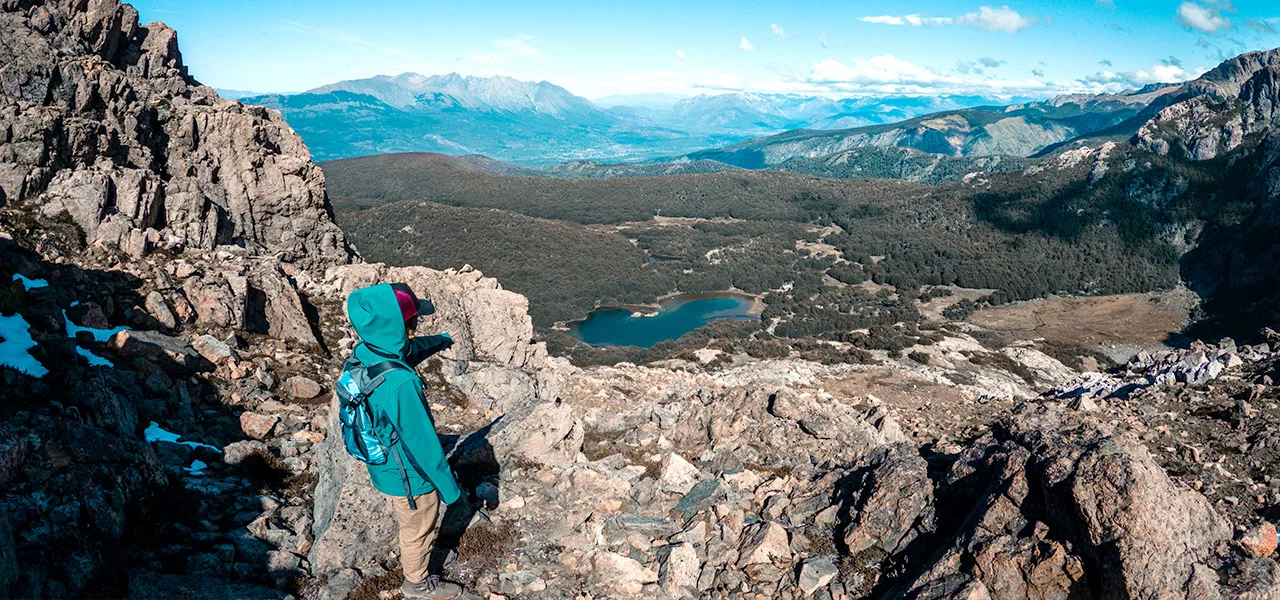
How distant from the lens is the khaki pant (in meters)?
5.71

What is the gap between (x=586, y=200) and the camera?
134 m

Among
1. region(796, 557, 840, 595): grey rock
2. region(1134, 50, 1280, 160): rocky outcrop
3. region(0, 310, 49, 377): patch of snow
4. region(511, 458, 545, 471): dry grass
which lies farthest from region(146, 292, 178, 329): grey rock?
region(1134, 50, 1280, 160): rocky outcrop

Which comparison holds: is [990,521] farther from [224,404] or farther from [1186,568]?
[224,404]

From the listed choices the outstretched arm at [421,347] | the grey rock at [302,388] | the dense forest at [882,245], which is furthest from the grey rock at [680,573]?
the dense forest at [882,245]

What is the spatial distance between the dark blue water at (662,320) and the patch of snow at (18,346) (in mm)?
52691

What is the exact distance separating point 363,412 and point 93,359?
8412 mm

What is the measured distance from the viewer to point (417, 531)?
583 centimetres

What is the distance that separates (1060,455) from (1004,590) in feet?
5.05

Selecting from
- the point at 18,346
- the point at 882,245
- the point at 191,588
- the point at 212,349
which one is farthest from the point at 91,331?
the point at 882,245

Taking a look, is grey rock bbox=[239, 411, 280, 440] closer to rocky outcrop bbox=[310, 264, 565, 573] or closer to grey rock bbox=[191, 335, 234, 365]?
grey rock bbox=[191, 335, 234, 365]

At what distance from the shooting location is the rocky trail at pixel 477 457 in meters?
Answer: 5.91

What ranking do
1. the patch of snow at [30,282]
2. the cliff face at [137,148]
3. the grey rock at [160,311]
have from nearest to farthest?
1. the patch of snow at [30,282]
2. the grey rock at [160,311]
3. the cliff face at [137,148]

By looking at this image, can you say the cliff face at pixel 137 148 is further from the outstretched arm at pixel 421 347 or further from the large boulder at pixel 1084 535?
the large boulder at pixel 1084 535

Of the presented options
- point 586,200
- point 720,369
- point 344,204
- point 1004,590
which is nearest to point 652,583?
point 1004,590
